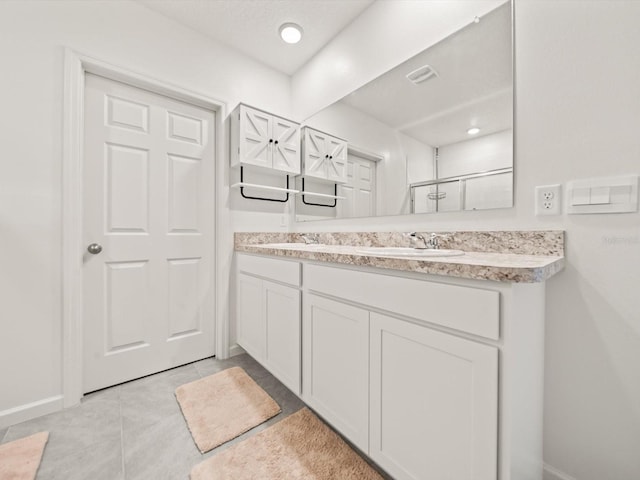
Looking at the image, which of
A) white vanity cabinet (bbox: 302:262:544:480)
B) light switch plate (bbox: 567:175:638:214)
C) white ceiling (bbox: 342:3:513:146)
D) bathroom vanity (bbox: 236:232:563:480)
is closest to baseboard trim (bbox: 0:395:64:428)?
bathroom vanity (bbox: 236:232:563:480)

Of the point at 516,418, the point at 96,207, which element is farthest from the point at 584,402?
the point at 96,207

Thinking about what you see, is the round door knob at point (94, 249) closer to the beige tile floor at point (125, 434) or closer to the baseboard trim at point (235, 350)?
the beige tile floor at point (125, 434)

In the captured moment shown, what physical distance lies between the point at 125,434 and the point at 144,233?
1.09 m

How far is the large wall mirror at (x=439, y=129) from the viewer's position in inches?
46.0

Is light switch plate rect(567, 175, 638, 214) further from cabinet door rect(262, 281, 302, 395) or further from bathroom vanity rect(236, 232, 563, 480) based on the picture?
cabinet door rect(262, 281, 302, 395)

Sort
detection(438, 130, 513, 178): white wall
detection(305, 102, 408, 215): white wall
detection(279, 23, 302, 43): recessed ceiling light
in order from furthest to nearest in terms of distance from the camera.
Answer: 1. detection(279, 23, 302, 43): recessed ceiling light
2. detection(305, 102, 408, 215): white wall
3. detection(438, 130, 513, 178): white wall

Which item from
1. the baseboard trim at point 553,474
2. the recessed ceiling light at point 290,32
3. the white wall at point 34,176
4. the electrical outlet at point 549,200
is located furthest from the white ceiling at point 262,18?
the baseboard trim at point 553,474

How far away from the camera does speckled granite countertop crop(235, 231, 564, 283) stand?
666 mm

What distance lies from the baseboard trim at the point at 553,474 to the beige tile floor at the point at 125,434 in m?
1.05

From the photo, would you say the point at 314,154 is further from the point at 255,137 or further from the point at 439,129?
the point at 439,129

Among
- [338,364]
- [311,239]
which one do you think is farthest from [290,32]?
[338,364]

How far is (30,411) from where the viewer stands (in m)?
1.36

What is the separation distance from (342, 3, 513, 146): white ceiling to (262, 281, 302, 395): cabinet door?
112cm

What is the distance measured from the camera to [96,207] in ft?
5.27
